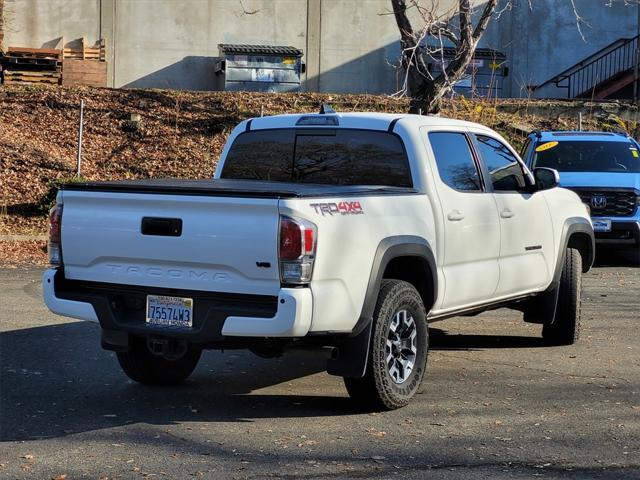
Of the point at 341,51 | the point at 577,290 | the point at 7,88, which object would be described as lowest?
the point at 577,290

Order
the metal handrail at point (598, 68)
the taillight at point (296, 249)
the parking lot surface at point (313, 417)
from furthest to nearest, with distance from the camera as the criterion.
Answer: the metal handrail at point (598, 68)
the taillight at point (296, 249)
the parking lot surface at point (313, 417)

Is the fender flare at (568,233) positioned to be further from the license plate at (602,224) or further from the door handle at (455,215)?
the license plate at (602,224)

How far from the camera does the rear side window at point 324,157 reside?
288 inches

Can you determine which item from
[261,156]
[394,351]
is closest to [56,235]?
[261,156]

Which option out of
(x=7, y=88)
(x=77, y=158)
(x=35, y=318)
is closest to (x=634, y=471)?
(x=35, y=318)

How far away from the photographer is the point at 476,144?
8.00 m

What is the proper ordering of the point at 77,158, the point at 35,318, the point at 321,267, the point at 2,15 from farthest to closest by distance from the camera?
the point at 2,15 → the point at 77,158 → the point at 35,318 → the point at 321,267

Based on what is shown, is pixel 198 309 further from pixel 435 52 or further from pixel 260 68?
pixel 260 68

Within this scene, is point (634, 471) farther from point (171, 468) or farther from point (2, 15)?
point (2, 15)

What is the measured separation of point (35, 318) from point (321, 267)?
5152 millimetres

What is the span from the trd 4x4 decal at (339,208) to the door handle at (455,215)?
1202 millimetres

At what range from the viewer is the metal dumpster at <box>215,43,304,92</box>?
31.1 metres

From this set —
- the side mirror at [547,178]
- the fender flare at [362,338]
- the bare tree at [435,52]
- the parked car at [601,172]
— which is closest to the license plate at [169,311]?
the fender flare at [362,338]

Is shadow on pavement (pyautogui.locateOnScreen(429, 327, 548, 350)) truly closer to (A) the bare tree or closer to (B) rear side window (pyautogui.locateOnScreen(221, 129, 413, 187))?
(B) rear side window (pyautogui.locateOnScreen(221, 129, 413, 187))
